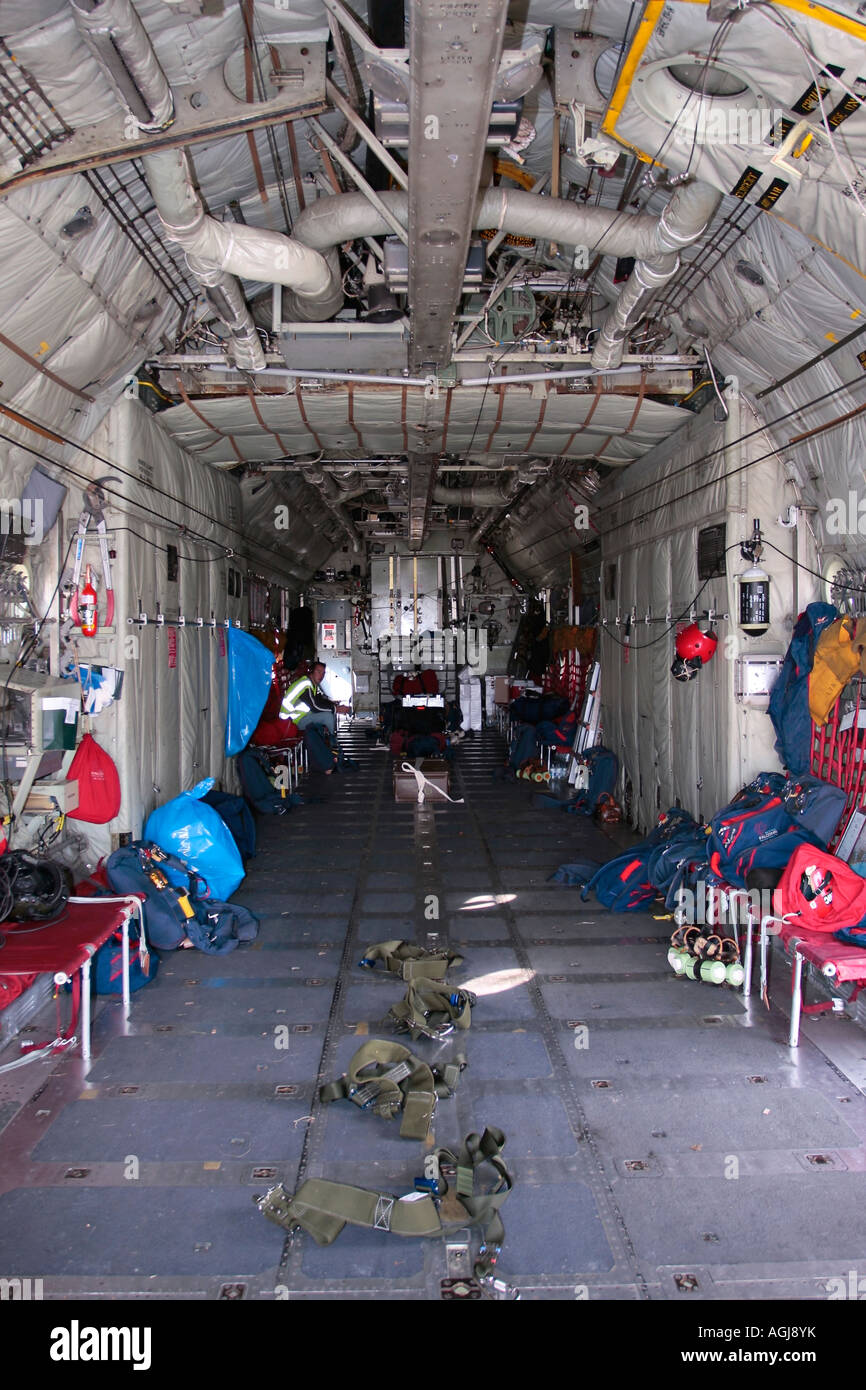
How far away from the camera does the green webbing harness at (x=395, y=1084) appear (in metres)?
4.52

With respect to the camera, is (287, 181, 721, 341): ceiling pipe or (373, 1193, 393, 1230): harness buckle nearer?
(373, 1193, 393, 1230): harness buckle

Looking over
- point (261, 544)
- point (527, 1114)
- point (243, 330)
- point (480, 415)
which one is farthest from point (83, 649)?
point (261, 544)

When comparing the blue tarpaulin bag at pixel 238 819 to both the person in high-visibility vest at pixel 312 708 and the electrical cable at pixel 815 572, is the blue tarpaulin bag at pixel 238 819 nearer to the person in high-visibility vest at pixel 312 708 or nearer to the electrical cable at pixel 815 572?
the person in high-visibility vest at pixel 312 708

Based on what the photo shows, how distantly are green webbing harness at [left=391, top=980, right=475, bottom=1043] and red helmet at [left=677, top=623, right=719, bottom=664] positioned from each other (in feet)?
13.1

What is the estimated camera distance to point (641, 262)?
229 inches

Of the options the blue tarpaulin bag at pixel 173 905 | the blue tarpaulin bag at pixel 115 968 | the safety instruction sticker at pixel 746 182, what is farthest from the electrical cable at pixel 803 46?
the blue tarpaulin bag at pixel 173 905

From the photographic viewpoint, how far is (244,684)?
11125 mm

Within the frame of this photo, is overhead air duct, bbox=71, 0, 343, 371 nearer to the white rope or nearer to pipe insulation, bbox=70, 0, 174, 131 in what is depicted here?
pipe insulation, bbox=70, 0, 174, 131

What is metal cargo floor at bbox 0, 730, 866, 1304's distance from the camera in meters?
3.50

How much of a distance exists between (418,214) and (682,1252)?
5.14m

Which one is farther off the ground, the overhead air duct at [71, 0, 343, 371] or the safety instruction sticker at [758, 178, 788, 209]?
the overhead air duct at [71, 0, 343, 371]

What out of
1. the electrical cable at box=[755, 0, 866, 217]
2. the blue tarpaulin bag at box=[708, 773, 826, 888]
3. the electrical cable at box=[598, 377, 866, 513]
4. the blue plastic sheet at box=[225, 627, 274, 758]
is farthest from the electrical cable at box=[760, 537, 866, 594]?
the blue plastic sheet at box=[225, 627, 274, 758]

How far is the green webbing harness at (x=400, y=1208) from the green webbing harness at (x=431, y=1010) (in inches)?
60.5
